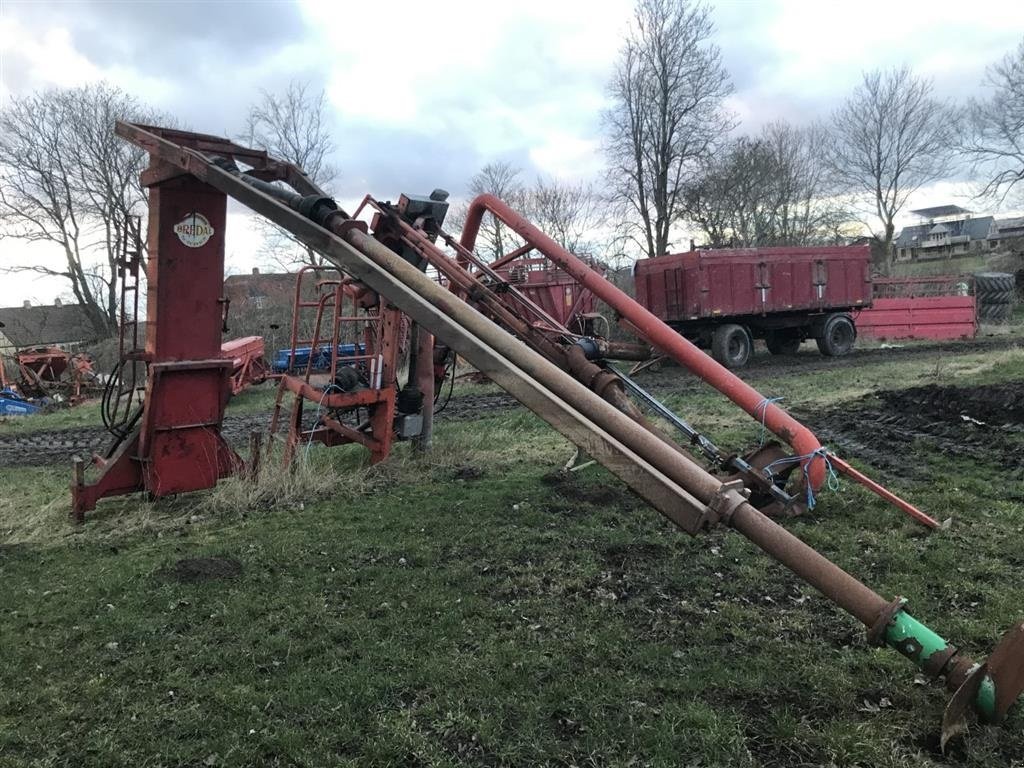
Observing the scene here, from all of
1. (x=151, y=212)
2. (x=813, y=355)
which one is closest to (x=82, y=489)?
(x=151, y=212)

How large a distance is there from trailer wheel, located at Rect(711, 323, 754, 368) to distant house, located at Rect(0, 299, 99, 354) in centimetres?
2491

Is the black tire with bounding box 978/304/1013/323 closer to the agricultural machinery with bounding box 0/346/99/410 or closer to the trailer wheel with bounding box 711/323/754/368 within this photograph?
the trailer wheel with bounding box 711/323/754/368

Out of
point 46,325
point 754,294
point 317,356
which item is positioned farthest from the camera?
point 46,325

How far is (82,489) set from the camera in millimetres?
5676

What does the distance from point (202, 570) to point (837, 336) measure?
17.7 m

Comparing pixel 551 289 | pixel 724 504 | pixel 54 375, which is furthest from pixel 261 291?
pixel 724 504

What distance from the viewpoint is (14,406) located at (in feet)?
53.9

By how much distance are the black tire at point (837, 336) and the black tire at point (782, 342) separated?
0.86m

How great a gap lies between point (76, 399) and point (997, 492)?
A: 62.5ft

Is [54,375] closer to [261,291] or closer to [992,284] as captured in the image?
[261,291]

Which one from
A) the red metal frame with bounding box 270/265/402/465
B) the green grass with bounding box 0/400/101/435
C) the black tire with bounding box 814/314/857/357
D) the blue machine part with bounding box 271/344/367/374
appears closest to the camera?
the red metal frame with bounding box 270/265/402/465

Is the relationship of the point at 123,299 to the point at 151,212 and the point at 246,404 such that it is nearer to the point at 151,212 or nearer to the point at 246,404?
the point at 151,212

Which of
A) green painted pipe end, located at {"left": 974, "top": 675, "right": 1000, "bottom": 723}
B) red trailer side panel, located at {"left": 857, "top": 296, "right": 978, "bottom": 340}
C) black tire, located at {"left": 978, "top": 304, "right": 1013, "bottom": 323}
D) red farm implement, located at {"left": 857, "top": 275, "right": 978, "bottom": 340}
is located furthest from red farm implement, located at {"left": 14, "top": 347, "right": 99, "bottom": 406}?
black tire, located at {"left": 978, "top": 304, "right": 1013, "bottom": 323}

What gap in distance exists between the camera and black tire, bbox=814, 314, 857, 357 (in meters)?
18.3
